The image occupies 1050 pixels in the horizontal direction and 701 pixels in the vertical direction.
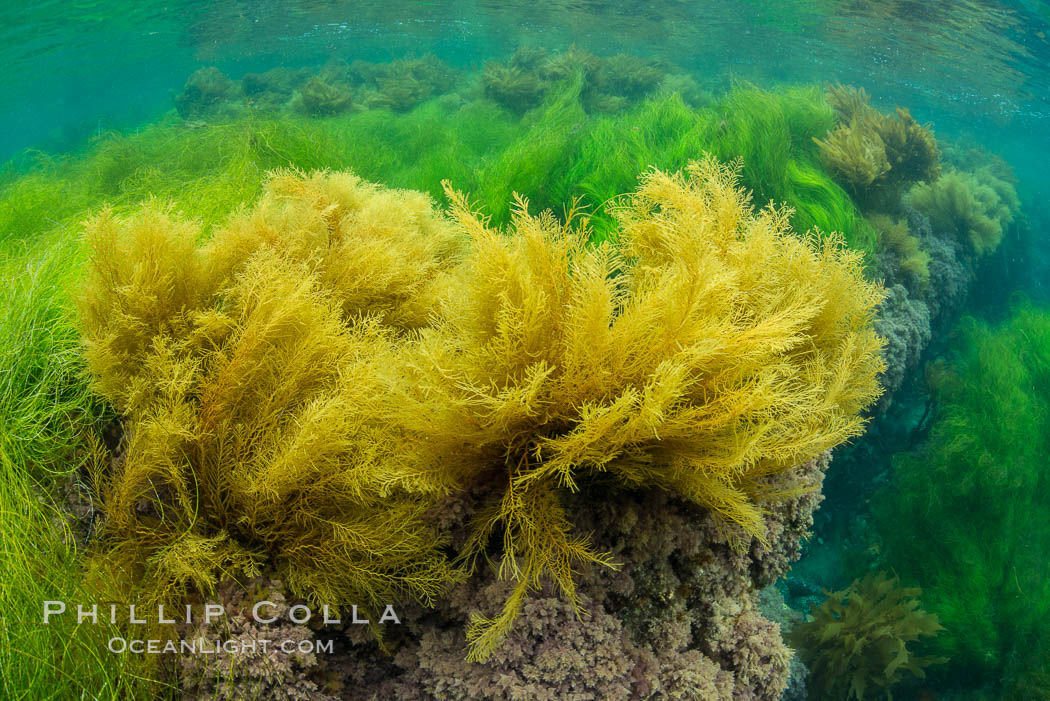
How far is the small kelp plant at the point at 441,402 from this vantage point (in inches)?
68.1

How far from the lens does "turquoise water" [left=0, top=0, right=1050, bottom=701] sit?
71.9 inches

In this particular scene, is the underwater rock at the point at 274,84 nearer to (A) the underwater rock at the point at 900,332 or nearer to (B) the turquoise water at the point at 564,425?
(B) the turquoise water at the point at 564,425

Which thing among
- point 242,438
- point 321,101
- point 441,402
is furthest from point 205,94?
point 441,402

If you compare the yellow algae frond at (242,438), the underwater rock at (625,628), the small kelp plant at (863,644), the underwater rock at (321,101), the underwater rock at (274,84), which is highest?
the yellow algae frond at (242,438)

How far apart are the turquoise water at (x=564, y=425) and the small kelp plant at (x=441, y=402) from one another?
2 cm

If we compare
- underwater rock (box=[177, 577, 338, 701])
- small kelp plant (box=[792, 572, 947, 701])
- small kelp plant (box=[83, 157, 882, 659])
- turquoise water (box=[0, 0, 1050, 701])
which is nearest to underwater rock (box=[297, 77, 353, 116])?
turquoise water (box=[0, 0, 1050, 701])

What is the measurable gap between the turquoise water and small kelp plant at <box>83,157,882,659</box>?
0.07 feet

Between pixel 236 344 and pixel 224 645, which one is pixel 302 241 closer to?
pixel 236 344

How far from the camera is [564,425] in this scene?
6.24 feet

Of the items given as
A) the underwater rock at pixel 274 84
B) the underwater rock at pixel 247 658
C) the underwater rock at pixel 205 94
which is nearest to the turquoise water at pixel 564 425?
the underwater rock at pixel 247 658

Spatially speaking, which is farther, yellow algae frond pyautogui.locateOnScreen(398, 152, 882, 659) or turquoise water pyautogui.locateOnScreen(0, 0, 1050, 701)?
turquoise water pyautogui.locateOnScreen(0, 0, 1050, 701)

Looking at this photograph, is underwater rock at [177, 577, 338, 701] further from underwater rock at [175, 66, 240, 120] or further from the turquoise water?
underwater rock at [175, 66, 240, 120]

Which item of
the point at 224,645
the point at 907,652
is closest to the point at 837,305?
the point at 224,645

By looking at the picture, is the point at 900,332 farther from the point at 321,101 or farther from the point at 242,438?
the point at 321,101
